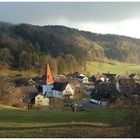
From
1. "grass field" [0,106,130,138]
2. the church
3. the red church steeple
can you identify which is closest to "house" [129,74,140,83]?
"grass field" [0,106,130,138]

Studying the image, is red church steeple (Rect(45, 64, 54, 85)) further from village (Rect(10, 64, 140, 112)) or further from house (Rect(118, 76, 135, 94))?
house (Rect(118, 76, 135, 94))

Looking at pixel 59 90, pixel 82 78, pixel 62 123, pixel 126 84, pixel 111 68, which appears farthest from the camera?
pixel 82 78

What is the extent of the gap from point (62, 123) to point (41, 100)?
2.58 metres

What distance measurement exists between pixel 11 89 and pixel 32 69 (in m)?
1.10

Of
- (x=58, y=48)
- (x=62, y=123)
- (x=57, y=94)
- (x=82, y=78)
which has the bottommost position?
(x=62, y=123)

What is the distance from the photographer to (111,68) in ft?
36.2

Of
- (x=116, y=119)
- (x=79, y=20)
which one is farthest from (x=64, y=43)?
(x=116, y=119)

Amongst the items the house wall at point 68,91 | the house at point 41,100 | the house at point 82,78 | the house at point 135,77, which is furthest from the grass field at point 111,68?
the house at point 41,100

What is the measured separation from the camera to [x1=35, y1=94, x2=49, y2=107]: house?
1120 cm

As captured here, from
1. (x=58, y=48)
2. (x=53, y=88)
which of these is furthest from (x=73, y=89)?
(x=58, y=48)

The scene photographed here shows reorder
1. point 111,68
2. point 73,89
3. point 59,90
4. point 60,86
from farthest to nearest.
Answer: point 73,89, point 111,68, point 59,90, point 60,86

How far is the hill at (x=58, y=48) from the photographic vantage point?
10828 millimetres

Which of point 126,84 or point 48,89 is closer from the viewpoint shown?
point 126,84

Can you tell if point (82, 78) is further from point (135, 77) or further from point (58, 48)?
point (135, 77)
